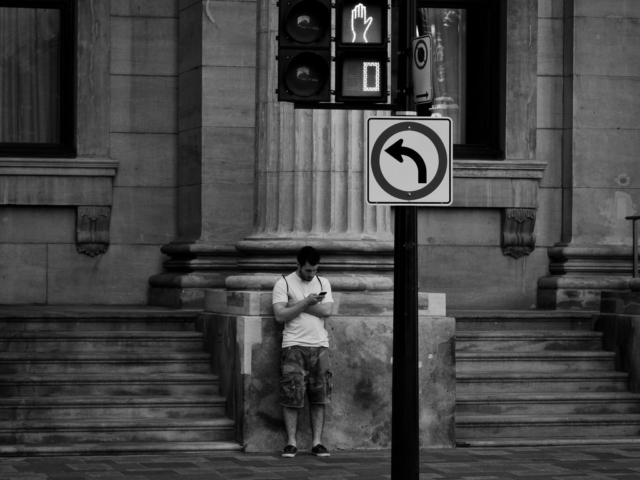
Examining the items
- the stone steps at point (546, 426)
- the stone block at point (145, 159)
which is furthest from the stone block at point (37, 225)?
the stone steps at point (546, 426)

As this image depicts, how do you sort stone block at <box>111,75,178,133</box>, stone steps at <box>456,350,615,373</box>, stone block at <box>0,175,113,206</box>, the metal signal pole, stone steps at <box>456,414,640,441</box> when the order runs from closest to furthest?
the metal signal pole → stone steps at <box>456,414,640,441</box> → stone steps at <box>456,350,615,373</box> → stone block at <box>0,175,113,206</box> → stone block at <box>111,75,178,133</box>

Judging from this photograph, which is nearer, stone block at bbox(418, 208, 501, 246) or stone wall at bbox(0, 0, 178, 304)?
stone wall at bbox(0, 0, 178, 304)

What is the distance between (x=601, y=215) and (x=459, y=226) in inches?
71.1

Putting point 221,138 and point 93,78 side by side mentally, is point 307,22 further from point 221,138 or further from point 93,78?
point 93,78

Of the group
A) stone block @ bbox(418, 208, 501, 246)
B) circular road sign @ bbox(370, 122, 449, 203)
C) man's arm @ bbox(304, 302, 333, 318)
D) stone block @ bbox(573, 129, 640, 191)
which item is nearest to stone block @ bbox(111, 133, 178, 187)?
stone block @ bbox(418, 208, 501, 246)

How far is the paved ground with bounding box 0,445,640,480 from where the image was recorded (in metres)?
12.0

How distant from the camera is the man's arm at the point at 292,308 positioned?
13.1 m

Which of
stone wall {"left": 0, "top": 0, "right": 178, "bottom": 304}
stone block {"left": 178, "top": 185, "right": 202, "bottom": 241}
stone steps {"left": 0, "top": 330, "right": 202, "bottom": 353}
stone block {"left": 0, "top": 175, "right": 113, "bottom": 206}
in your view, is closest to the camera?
stone steps {"left": 0, "top": 330, "right": 202, "bottom": 353}

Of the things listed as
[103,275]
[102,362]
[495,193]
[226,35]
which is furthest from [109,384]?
[495,193]

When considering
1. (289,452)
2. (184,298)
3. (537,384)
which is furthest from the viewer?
(184,298)

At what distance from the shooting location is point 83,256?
1739 cm

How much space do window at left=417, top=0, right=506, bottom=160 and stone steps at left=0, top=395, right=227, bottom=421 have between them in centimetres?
561

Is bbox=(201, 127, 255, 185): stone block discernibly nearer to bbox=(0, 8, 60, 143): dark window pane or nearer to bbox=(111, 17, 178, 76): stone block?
bbox=(111, 17, 178, 76): stone block

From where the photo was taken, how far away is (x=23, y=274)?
1723 cm
